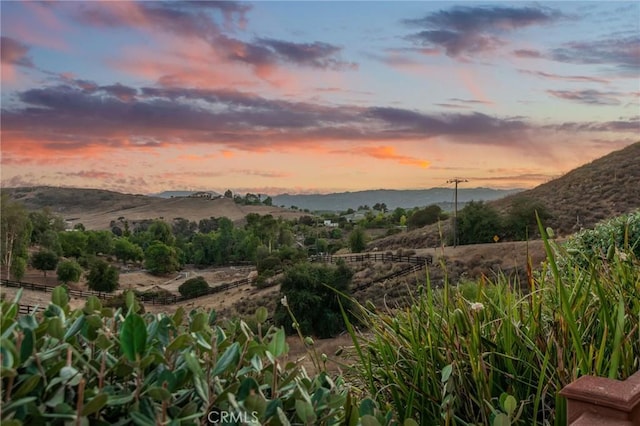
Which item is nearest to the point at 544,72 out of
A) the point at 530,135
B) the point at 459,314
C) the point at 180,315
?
the point at 530,135

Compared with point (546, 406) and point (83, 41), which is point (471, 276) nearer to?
point (83, 41)

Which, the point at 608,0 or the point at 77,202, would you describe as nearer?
the point at 608,0

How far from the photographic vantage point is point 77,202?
104 feet

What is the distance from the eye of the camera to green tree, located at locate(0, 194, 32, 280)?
21295 mm

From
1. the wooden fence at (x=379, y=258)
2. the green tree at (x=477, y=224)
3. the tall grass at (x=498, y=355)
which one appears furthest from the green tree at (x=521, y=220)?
the tall grass at (x=498, y=355)

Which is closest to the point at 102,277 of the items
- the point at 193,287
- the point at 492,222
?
the point at 193,287

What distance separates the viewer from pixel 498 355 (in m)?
1.71

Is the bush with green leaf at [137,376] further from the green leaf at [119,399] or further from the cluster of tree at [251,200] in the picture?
the cluster of tree at [251,200]

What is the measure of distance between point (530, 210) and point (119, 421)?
23169 millimetres

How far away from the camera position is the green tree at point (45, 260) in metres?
23.7

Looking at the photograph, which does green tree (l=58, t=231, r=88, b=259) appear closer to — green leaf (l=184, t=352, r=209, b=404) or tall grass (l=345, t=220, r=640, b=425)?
tall grass (l=345, t=220, r=640, b=425)

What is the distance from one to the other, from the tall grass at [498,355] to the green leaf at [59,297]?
92 centimetres

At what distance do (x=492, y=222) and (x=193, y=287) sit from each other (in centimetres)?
1399

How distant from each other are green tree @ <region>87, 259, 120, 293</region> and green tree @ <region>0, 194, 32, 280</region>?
2.72 m
